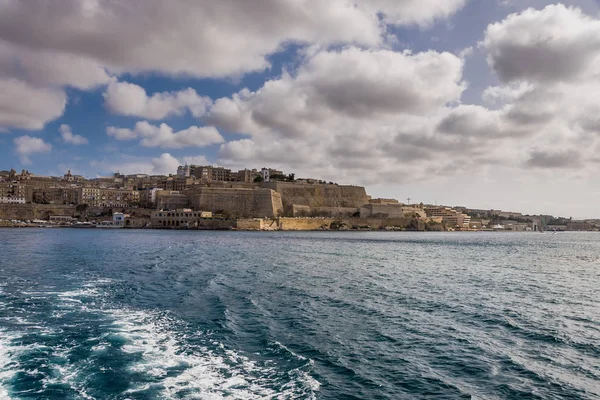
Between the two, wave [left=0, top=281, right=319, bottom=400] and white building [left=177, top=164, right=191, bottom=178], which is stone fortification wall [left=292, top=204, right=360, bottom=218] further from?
wave [left=0, top=281, right=319, bottom=400]

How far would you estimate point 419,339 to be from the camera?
337 inches

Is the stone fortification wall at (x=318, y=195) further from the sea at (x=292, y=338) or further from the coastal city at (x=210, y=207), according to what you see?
the sea at (x=292, y=338)

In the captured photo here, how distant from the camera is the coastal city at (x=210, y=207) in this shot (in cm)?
7450

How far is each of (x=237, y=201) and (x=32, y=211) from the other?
1391 inches

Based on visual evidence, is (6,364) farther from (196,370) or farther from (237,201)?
(237,201)

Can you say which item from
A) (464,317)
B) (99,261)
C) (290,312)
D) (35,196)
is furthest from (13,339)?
(35,196)

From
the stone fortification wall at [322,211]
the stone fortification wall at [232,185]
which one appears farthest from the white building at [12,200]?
the stone fortification wall at [322,211]

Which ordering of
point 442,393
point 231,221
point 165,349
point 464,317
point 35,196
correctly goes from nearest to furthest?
point 442,393 → point 165,349 → point 464,317 → point 231,221 → point 35,196

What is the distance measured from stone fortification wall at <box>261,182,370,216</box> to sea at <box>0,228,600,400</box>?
2773 inches

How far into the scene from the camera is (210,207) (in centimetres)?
7875

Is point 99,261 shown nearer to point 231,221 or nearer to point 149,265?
point 149,265

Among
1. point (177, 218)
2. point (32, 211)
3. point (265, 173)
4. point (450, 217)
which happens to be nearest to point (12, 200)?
point (32, 211)

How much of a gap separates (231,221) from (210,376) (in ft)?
218

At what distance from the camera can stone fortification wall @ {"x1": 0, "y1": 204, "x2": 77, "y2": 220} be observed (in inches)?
3029
